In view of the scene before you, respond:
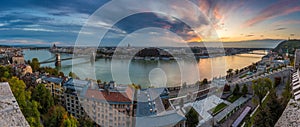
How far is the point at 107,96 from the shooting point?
476 cm

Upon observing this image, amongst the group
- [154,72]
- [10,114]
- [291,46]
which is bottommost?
[154,72]

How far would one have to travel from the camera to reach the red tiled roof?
4655 millimetres

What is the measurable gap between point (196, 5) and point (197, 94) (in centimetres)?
320

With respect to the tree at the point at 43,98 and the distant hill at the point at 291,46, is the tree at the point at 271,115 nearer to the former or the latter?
the tree at the point at 43,98

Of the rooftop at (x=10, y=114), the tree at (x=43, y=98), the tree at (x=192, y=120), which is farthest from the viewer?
the tree at (x=43, y=98)

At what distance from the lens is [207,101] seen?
17.9ft

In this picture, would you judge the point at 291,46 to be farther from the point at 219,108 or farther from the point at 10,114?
the point at 10,114

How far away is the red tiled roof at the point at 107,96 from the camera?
15.3 ft

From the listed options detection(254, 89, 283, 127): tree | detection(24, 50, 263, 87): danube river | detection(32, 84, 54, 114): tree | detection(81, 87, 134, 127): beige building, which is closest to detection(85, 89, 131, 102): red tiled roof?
detection(81, 87, 134, 127): beige building

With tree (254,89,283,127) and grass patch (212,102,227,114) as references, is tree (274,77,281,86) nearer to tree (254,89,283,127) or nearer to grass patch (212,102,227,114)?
grass patch (212,102,227,114)

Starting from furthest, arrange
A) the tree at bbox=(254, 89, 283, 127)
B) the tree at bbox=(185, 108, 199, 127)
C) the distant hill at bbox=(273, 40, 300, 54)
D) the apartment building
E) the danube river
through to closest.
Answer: the distant hill at bbox=(273, 40, 300, 54), the danube river, the apartment building, the tree at bbox=(185, 108, 199, 127), the tree at bbox=(254, 89, 283, 127)

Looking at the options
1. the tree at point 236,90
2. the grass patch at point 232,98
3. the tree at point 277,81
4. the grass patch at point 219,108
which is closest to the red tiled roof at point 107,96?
the grass patch at point 219,108

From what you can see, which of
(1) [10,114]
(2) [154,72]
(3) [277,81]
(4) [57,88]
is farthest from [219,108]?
(2) [154,72]

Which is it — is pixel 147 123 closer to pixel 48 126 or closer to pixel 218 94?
pixel 48 126
